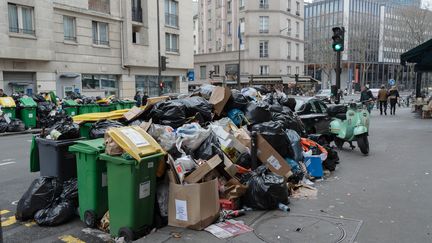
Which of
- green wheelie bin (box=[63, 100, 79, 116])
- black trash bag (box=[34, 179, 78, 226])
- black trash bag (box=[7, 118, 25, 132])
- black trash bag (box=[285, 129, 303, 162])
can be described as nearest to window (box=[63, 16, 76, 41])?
green wheelie bin (box=[63, 100, 79, 116])

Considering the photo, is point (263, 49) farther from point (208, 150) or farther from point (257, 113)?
point (208, 150)

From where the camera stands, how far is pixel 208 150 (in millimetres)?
5125

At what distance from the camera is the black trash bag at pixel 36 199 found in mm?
4824

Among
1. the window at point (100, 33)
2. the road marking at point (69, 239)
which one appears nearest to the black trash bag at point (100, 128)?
the road marking at point (69, 239)

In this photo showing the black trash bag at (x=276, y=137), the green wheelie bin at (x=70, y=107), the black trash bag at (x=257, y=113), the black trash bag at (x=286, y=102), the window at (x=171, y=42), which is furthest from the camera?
the window at (x=171, y=42)

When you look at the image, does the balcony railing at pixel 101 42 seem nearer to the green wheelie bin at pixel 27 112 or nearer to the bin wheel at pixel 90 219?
the green wheelie bin at pixel 27 112

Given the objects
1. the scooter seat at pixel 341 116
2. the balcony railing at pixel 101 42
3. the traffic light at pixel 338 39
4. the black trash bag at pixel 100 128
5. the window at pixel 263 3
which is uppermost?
the window at pixel 263 3

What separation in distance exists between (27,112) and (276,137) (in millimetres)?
13564

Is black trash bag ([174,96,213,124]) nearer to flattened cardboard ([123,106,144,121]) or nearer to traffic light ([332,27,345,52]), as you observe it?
flattened cardboard ([123,106,144,121])

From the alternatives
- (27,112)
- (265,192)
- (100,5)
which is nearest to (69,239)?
(265,192)

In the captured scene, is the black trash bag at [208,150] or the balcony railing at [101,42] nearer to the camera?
the black trash bag at [208,150]

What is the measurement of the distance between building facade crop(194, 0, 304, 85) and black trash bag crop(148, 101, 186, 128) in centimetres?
4435

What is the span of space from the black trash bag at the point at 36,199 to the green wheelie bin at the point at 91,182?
0.48m

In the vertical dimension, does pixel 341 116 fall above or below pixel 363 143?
above
